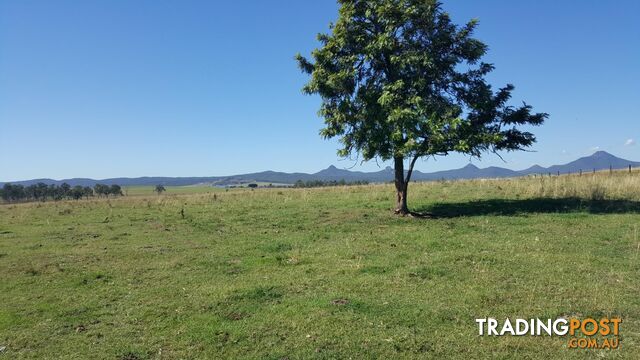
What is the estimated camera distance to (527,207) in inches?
880

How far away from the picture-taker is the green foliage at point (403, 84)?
65.7ft

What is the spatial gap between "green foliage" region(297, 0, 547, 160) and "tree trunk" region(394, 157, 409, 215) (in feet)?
4.57


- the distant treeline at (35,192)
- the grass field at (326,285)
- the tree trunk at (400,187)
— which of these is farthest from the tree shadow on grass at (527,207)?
the distant treeline at (35,192)

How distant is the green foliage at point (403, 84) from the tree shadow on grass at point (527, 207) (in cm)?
313

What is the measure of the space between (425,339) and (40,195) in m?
107

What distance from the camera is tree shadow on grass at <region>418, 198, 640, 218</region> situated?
20.8 meters

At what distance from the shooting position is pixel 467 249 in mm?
13484

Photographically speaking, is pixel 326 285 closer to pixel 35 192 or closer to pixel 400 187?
pixel 400 187

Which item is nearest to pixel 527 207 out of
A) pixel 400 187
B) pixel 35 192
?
pixel 400 187

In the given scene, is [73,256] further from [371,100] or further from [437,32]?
[437,32]

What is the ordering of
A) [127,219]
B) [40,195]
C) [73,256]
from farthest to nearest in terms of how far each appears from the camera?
[40,195] < [127,219] < [73,256]

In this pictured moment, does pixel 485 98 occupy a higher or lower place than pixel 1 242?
higher

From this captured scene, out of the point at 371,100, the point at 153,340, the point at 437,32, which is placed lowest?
the point at 153,340

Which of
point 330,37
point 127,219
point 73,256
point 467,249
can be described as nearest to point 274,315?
point 467,249
